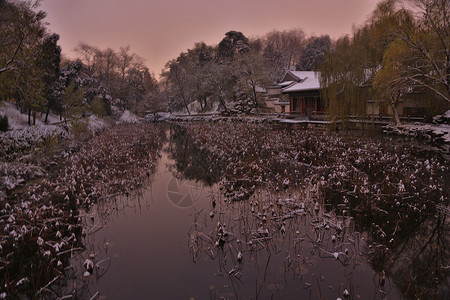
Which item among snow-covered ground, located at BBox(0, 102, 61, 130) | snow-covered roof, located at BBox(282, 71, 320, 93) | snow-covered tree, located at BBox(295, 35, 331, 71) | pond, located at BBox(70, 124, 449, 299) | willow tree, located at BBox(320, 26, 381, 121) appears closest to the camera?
pond, located at BBox(70, 124, 449, 299)

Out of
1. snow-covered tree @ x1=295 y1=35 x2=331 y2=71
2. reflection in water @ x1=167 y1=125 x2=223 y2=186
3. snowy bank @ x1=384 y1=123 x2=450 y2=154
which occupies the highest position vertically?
snow-covered tree @ x1=295 y1=35 x2=331 y2=71

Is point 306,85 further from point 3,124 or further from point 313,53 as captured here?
point 3,124

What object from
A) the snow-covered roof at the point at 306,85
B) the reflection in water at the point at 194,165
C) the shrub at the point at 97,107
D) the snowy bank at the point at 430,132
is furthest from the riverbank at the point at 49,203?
the snow-covered roof at the point at 306,85

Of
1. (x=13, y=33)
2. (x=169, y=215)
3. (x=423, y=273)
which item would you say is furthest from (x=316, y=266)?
(x=13, y=33)

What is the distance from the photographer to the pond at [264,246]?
16.0 ft

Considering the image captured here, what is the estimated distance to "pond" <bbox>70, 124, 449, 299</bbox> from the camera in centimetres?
486

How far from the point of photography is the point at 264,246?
6172 millimetres

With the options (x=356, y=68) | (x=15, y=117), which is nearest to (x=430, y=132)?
(x=356, y=68)

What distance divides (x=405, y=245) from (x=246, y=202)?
4.33 metres

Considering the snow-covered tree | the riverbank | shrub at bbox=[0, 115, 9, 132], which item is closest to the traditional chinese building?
the snow-covered tree

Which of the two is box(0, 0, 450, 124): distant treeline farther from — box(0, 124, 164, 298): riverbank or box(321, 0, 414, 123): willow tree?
box(0, 124, 164, 298): riverbank

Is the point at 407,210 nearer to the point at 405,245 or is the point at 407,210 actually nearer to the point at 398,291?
the point at 405,245

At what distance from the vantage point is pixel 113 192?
10055 mm

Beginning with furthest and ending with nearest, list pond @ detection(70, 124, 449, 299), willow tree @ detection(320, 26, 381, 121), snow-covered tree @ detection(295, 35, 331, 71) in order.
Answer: snow-covered tree @ detection(295, 35, 331, 71) < willow tree @ detection(320, 26, 381, 121) < pond @ detection(70, 124, 449, 299)
